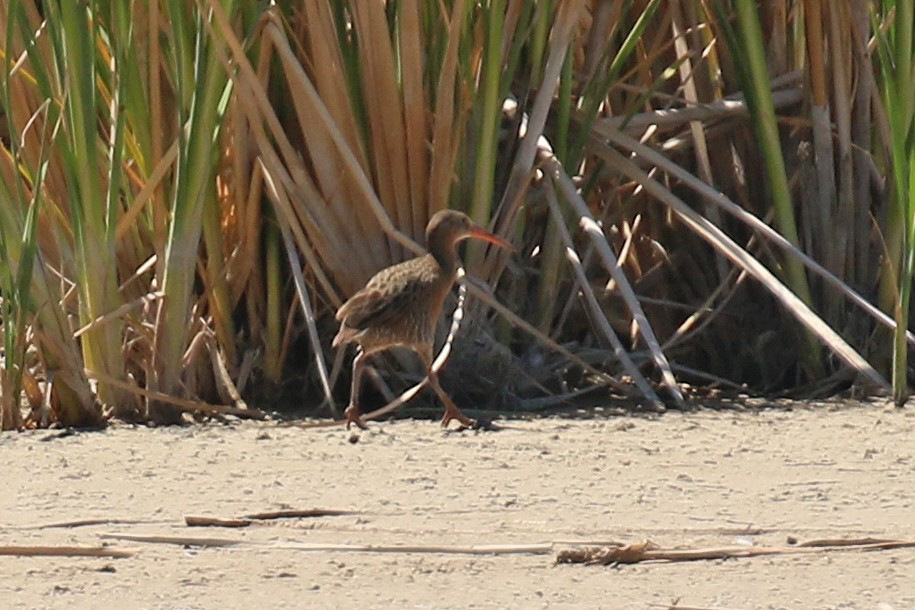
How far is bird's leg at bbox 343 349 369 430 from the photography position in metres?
6.71

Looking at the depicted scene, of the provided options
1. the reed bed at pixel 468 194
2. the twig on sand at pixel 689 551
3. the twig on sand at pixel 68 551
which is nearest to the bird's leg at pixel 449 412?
the reed bed at pixel 468 194

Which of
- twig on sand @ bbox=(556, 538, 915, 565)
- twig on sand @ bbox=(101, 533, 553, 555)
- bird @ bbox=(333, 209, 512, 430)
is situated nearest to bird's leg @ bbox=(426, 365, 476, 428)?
bird @ bbox=(333, 209, 512, 430)

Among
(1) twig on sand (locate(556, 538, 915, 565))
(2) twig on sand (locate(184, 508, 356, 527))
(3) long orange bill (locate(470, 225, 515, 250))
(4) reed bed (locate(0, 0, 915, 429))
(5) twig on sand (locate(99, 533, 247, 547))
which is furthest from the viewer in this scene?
(3) long orange bill (locate(470, 225, 515, 250))

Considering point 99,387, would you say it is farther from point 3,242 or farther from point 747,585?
point 747,585

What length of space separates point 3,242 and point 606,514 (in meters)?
2.23

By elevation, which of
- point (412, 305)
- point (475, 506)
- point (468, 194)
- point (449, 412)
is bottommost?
point (449, 412)

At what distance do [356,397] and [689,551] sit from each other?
93.0 inches

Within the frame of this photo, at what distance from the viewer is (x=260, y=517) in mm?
5145

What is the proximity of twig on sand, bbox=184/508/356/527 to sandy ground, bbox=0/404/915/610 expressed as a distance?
3 centimetres

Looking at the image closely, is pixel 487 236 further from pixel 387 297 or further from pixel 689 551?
pixel 689 551

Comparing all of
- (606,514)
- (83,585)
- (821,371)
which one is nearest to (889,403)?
(821,371)

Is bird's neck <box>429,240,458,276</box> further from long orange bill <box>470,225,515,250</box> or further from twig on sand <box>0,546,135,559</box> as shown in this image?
twig on sand <box>0,546,135,559</box>

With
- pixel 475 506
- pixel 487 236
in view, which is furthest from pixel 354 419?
pixel 475 506

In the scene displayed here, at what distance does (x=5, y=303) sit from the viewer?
6328 mm
